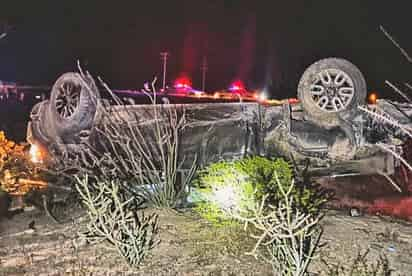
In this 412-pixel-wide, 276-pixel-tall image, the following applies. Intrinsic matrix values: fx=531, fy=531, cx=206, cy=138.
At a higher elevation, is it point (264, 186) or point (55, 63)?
point (55, 63)

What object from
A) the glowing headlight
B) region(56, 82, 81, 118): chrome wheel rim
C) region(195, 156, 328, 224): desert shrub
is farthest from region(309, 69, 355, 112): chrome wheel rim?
the glowing headlight

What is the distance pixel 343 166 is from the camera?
946 cm

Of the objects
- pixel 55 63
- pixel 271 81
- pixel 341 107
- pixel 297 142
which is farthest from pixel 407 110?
pixel 55 63

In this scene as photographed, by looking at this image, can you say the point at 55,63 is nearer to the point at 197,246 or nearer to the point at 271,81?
the point at 271,81

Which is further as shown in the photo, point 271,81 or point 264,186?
point 271,81

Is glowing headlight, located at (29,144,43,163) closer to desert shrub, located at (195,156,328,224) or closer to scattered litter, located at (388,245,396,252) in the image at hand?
desert shrub, located at (195,156,328,224)

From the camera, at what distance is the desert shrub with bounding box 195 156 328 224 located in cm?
551

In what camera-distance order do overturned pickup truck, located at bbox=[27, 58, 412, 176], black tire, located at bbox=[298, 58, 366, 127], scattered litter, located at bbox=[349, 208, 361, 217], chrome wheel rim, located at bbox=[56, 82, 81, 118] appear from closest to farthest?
scattered litter, located at bbox=[349, 208, 361, 217], overturned pickup truck, located at bbox=[27, 58, 412, 176], black tire, located at bbox=[298, 58, 366, 127], chrome wheel rim, located at bbox=[56, 82, 81, 118]

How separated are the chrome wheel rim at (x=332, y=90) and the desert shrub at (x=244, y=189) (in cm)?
368

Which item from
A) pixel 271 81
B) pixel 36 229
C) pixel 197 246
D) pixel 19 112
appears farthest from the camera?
pixel 271 81

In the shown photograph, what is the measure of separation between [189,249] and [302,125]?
191 inches

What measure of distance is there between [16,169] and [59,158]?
0.79 m

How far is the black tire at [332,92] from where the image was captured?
9461 mm

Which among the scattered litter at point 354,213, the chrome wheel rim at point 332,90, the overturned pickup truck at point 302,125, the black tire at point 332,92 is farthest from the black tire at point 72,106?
the scattered litter at point 354,213
